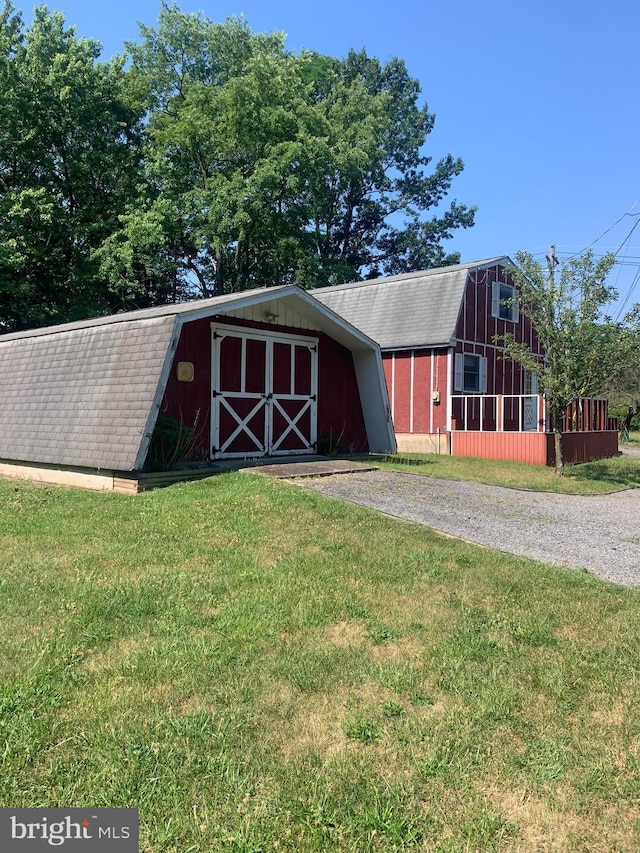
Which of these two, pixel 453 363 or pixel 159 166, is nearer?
pixel 453 363

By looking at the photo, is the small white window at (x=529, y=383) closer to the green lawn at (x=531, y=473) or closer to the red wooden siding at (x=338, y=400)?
the green lawn at (x=531, y=473)

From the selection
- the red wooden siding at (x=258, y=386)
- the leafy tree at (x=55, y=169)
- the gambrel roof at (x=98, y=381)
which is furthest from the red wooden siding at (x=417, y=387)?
the leafy tree at (x=55, y=169)

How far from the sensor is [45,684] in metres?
3.30

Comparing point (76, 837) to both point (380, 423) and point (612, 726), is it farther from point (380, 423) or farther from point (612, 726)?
point (380, 423)

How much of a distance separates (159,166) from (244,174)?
14.5 ft

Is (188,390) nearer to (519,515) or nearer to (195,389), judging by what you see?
(195,389)

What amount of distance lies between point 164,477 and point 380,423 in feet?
19.4

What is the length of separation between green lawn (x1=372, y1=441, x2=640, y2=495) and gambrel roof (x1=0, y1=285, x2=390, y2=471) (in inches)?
136

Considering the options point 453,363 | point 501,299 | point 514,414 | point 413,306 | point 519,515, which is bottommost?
point 519,515

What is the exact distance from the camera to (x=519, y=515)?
8094mm

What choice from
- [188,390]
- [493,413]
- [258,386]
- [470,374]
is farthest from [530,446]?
[188,390]

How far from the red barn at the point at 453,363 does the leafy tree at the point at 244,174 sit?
8486 mm

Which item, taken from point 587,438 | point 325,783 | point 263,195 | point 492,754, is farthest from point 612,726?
point 263,195

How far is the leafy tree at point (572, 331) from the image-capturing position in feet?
39.2
